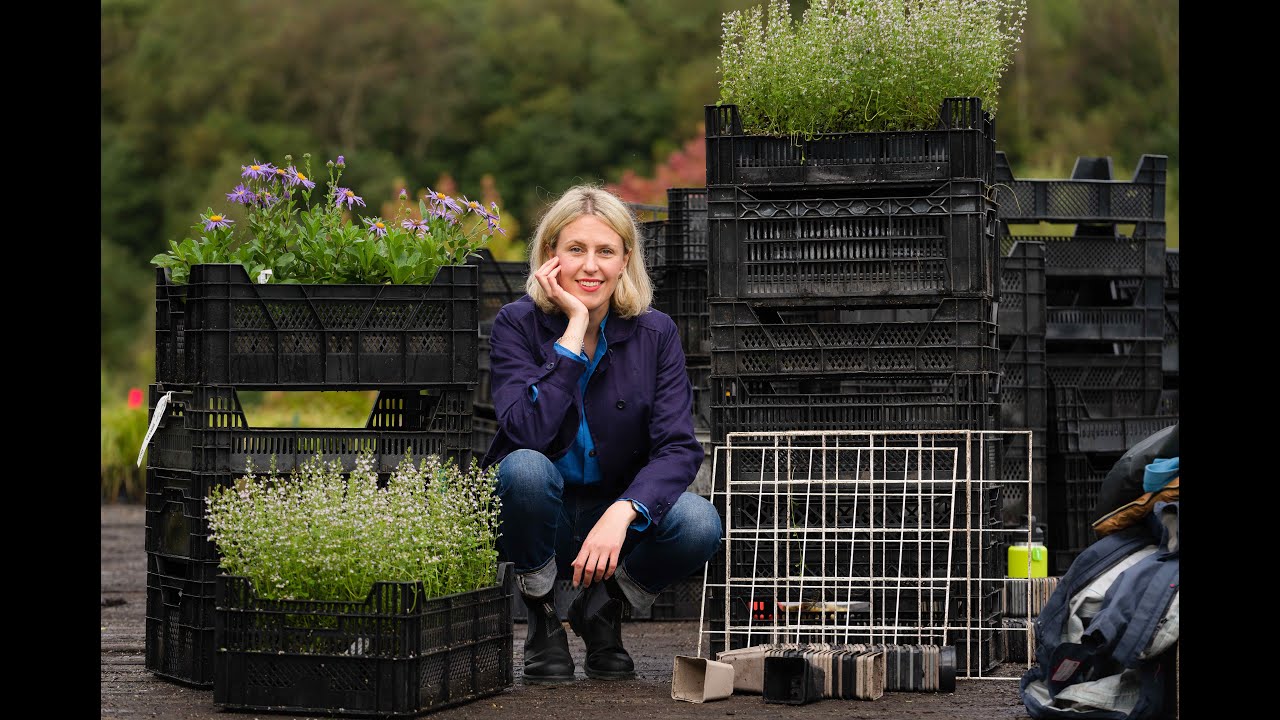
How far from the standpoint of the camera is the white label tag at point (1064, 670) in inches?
157

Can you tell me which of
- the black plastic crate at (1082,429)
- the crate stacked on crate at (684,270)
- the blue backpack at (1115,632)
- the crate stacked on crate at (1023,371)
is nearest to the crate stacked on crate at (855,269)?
the blue backpack at (1115,632)

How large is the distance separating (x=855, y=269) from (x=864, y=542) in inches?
35.4

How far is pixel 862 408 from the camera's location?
525 cm

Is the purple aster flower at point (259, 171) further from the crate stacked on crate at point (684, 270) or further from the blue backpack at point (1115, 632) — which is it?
the crate stacked on crate at point (684, 270)

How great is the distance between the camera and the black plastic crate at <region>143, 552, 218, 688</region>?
4.73m

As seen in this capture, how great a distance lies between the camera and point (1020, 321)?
7.63 m

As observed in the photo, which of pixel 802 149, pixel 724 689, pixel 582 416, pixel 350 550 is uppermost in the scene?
pixel 802 149

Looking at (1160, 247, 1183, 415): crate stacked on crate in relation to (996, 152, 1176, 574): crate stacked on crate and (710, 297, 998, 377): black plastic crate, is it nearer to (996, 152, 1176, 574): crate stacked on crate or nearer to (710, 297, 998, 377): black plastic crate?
(996, 152, 1176, 574): crate stacked on crate

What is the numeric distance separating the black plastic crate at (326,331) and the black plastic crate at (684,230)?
2.83 meters

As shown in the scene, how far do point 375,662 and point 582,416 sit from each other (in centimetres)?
112

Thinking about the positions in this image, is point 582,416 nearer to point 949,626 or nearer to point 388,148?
point 949,626
